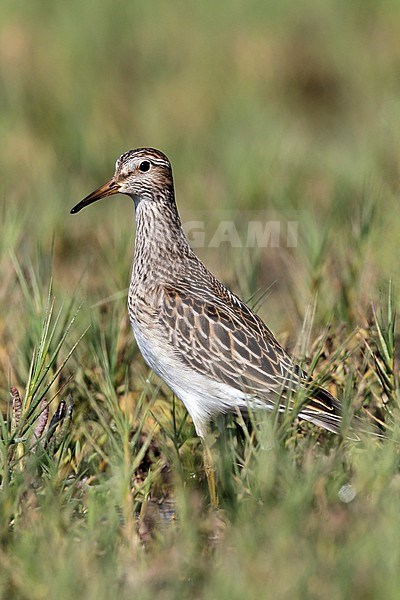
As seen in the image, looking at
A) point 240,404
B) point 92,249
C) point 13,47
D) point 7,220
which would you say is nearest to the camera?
point 240,404

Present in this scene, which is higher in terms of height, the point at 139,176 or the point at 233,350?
the point at 139,176

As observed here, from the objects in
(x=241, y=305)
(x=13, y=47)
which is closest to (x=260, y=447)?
(x=241, y=305)

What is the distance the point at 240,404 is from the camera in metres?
4.76

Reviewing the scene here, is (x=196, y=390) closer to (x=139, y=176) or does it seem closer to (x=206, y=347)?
(x=206, y=347)

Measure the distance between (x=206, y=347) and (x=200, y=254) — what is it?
321cm

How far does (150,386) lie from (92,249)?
2848 mm

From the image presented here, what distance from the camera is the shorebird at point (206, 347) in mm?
4711

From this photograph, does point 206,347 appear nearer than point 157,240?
Yes

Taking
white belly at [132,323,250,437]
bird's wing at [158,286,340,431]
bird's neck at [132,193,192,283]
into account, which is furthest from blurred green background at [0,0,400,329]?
white belly at [132,323,250,437]

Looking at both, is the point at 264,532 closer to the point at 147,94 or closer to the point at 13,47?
the point at 147,94

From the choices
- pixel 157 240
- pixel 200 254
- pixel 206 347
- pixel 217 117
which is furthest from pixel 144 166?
pixel 217 117

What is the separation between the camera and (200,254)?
26.2 feet

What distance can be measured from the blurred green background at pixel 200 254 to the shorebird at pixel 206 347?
134mm

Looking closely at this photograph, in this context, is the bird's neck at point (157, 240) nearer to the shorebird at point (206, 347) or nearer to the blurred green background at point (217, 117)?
the shorebird at point (206, 347)
